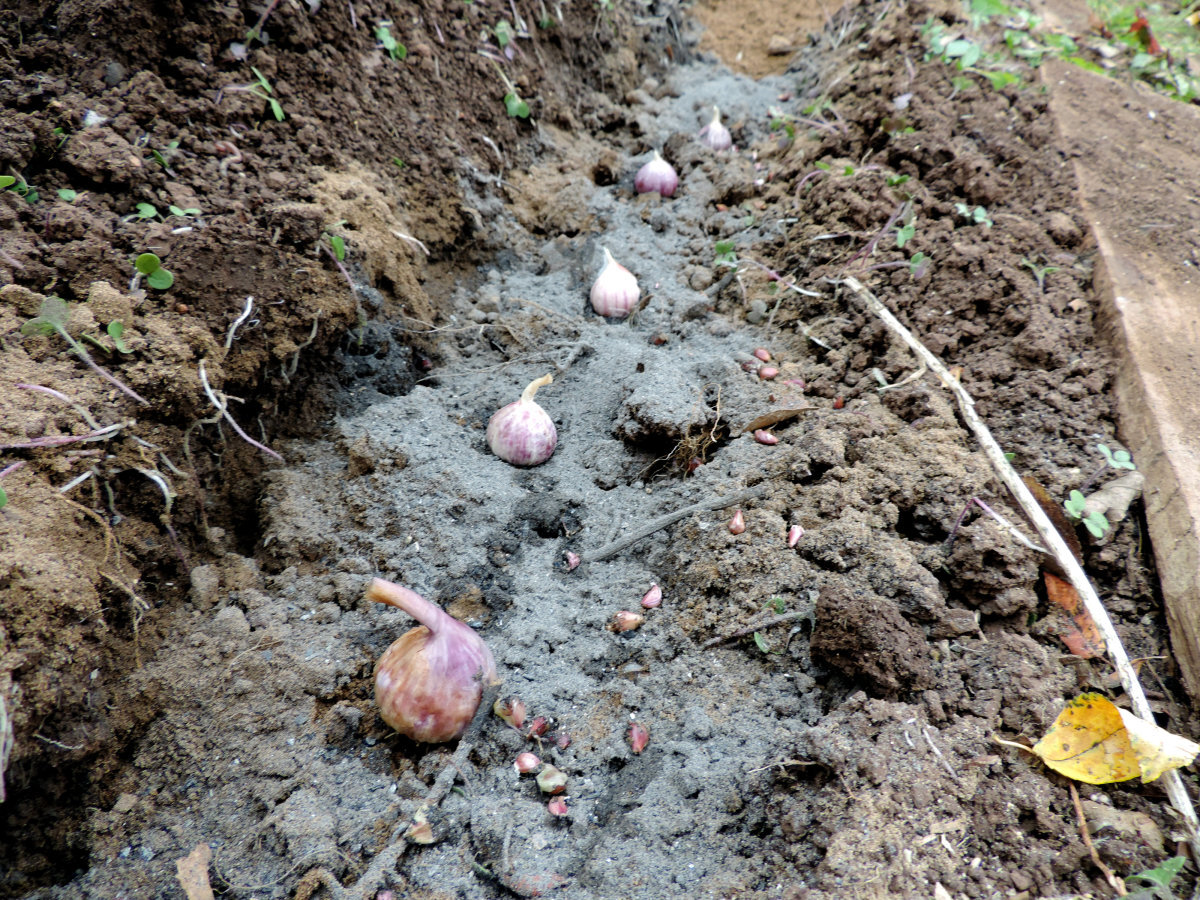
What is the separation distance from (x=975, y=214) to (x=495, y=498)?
74.5 inches

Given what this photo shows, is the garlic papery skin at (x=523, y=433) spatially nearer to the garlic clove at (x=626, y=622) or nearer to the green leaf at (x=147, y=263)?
the garlic clove at (x=626, y=622)

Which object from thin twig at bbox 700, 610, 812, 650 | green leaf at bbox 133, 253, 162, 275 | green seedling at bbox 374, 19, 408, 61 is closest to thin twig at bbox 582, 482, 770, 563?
thin twig at bbox 700, 610, 812, 650

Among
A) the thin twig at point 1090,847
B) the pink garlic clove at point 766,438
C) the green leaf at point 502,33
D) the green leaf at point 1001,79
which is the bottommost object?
the thin twig at point 1090,847

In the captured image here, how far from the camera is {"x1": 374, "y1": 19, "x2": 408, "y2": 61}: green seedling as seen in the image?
2.62 m

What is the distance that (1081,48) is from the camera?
3.27m

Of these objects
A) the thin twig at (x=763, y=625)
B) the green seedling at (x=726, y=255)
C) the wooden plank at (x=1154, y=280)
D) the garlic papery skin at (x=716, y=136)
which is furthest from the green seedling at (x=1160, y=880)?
the garlic papery skin at (x=716, y=136)

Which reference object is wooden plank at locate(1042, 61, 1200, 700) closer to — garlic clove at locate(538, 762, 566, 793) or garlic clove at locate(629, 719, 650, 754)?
garlic clove at locate(629, 719, 650, 754)

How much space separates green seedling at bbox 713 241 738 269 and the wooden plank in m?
1.16

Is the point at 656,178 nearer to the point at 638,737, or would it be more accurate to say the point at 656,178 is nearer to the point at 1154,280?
the point at 1154,280

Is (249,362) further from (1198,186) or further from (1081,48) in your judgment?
(1081,48)

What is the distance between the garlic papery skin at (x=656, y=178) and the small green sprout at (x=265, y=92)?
4.69 feet

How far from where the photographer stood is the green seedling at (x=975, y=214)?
2.37 m

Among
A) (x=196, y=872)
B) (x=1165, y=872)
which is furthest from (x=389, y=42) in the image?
(x=1165, y=872)

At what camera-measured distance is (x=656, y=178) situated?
299 centimetres
